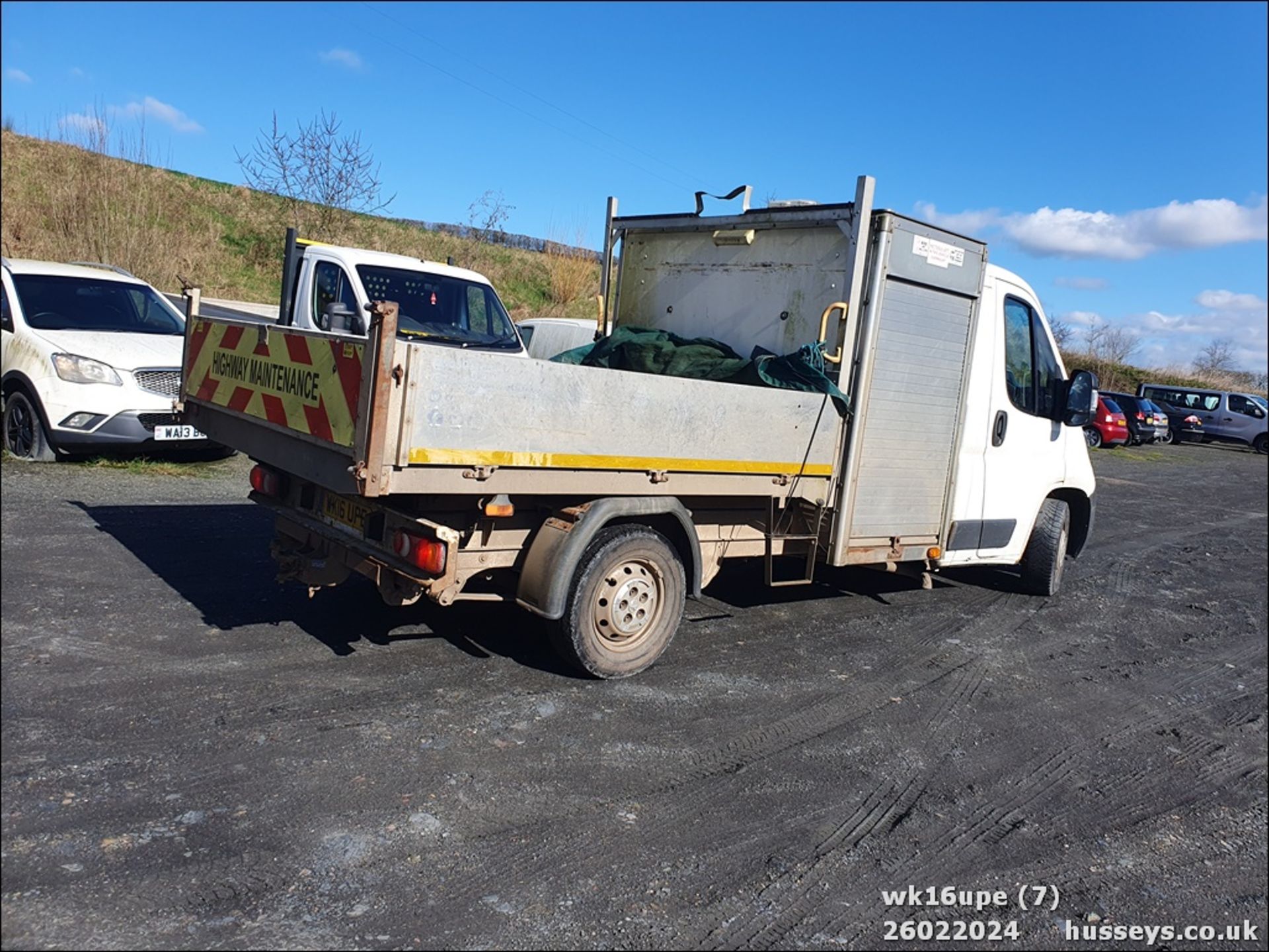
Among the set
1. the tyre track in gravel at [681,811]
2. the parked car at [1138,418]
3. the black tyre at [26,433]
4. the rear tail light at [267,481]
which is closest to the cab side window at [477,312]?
the rear tail light at [267,481]

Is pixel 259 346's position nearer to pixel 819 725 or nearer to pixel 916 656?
pixel 819 725

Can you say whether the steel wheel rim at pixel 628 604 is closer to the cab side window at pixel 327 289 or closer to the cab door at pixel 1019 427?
the cab door at pixel 1019 427

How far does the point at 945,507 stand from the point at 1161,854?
125 inches

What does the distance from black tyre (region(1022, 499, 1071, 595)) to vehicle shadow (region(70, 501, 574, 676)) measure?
4.55 m

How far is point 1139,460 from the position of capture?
23891mm

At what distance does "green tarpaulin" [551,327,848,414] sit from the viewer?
5785 mm

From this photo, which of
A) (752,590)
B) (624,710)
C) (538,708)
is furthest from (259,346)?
(752,590)

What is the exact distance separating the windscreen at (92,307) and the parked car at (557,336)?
386 cm

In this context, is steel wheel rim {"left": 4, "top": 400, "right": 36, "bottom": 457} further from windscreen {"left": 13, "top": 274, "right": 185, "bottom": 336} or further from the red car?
the red car

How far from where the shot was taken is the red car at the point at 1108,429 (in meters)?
25.2

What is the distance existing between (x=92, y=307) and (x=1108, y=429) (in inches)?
949

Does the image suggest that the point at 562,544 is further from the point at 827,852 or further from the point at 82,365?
the point at 82,365

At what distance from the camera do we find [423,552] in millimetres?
4367

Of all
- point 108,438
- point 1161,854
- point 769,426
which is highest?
point 769,426
